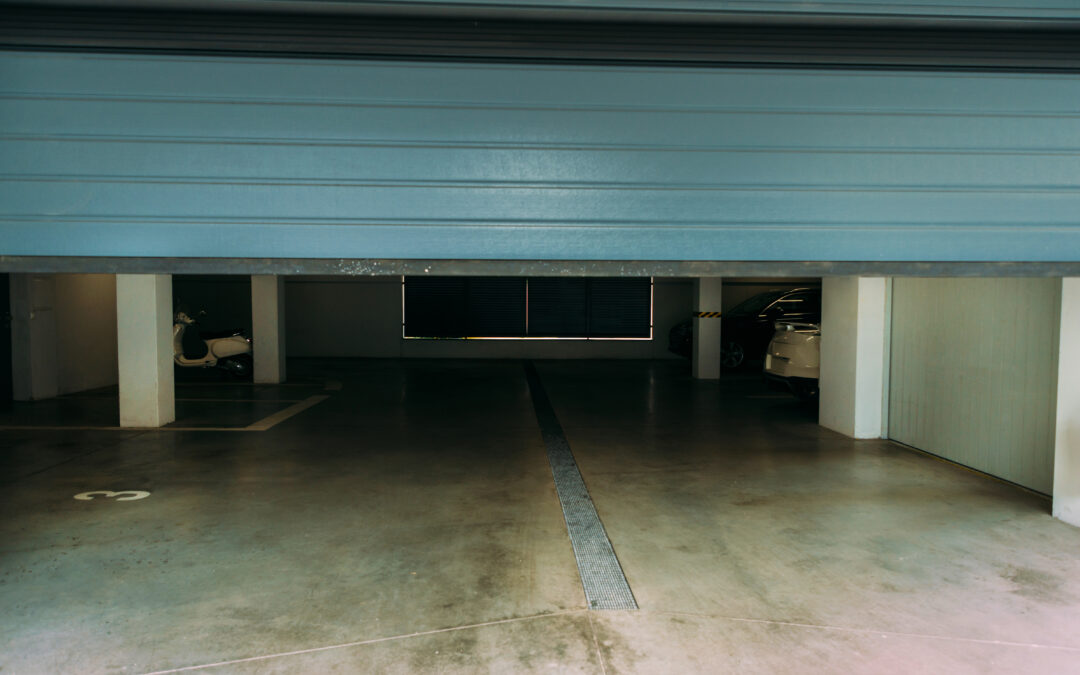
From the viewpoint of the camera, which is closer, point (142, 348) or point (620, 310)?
point (142, 348)

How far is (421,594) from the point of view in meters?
3.23

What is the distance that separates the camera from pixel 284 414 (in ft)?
26.9

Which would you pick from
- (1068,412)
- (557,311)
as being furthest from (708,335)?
(1068,412)

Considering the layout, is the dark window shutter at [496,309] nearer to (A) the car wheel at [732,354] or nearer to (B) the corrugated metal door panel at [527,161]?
(A) the car wheel at [732,354]

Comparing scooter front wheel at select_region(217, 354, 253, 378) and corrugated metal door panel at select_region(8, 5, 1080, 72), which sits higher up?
corrugated metal door panel at select_region(8, 5, 1080, 72)

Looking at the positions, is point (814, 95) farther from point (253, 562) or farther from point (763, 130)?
point (253, 562)

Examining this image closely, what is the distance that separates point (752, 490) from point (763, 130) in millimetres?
3049

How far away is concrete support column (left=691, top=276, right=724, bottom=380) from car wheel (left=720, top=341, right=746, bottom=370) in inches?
40.2

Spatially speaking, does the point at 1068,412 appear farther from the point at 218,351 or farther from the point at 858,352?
the point at 218,351

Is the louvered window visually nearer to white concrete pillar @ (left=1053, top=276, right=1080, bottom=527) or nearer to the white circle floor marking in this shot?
the white circle floor marking

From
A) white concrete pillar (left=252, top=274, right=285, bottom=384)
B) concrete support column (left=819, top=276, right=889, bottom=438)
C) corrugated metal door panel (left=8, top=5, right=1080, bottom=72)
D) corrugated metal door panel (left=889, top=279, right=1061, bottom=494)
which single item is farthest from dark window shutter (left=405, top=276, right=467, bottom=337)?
corrugated metal door panel (left=8, top=5, right=1080, bottom=72)

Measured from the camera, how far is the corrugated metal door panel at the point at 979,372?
4.68 m

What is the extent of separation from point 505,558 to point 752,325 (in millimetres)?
9954

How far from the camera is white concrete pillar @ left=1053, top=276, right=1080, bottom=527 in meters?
4.07
